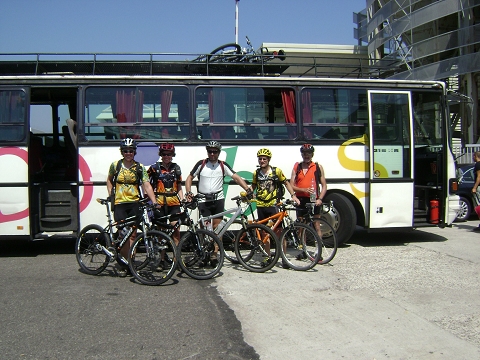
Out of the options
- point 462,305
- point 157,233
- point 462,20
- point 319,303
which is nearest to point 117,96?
point 157,233

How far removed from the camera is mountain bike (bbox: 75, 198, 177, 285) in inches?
273

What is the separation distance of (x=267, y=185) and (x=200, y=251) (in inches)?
61.8

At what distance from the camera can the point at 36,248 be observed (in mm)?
10039

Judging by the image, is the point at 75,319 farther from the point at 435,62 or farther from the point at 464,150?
the point at 435,62

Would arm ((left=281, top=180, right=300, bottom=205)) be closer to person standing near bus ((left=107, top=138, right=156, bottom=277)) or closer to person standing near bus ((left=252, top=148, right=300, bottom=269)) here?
person standing near bus ((left=252, top=148, right=300, bottom=269))

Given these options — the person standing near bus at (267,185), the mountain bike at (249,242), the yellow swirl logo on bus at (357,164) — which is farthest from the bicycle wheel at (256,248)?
the yellow swirl logo on bus at (357,164)

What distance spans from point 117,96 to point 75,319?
15.3 ft

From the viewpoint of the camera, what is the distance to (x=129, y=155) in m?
7.34

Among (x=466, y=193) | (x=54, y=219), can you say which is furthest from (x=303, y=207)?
(x=466, y=193)

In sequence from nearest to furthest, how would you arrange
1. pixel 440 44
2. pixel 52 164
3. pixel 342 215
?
pixel 342 215 < pixel 52 164 < pixel 440 44

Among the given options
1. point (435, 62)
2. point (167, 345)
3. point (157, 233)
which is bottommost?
point (167, 345)

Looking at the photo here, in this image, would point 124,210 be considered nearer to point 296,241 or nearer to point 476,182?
point 296,241

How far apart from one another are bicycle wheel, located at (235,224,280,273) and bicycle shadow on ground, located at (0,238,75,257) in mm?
3512

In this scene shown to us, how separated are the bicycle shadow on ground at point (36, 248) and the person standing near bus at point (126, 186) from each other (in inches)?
101
